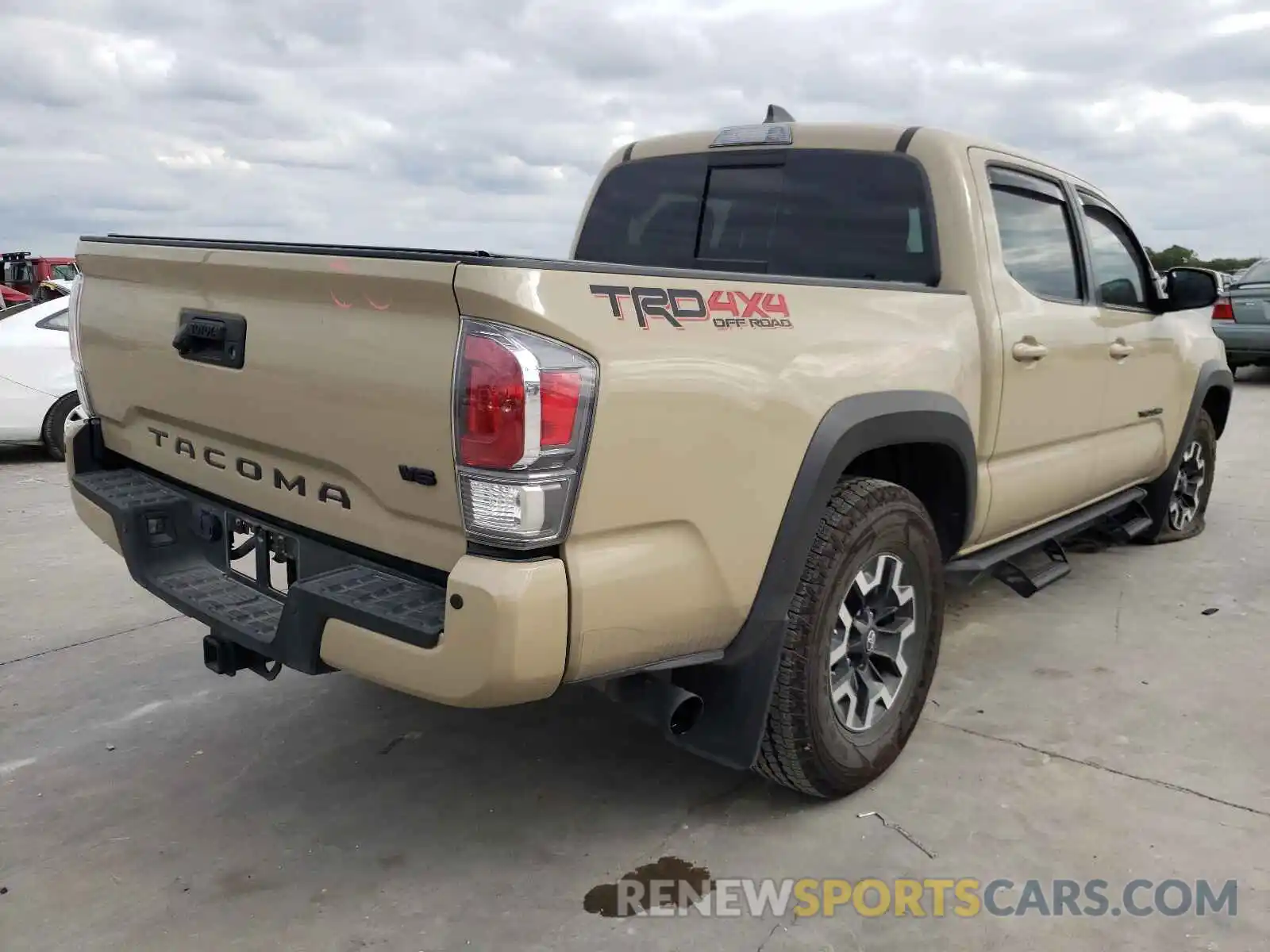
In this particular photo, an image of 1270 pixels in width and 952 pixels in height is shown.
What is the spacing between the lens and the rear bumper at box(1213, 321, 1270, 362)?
11.9 meters

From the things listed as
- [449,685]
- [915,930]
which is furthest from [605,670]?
[915,930]

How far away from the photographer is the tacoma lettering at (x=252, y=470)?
2.42m

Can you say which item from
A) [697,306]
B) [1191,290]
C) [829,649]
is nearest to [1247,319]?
[1191,290]

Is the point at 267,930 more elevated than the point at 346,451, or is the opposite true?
the point at 346,451

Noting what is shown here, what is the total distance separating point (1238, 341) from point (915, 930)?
12.1m

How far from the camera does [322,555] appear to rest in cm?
249

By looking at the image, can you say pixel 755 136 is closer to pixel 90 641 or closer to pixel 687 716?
pixel 687 716

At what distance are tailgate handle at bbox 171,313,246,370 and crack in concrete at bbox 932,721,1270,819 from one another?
2.50m

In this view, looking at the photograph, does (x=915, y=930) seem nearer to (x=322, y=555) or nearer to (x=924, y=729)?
(x=924, y=729)

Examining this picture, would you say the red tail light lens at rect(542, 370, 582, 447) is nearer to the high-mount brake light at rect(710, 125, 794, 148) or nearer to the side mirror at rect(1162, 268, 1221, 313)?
the high-mount brake light at rect(710, 125, 794, 148)

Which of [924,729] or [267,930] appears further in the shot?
[924,729]

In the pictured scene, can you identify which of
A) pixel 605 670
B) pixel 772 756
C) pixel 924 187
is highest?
pixel 924 187

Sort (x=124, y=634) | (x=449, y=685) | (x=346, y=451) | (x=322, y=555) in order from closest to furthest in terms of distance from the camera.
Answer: (x=449, y=685)
(x=346, y=451)
(x=322, y=555)
(x=124, y=634)

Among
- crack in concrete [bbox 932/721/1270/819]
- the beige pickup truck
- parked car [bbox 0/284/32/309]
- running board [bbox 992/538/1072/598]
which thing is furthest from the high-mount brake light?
parked car [bbox 0/284/32/309]
